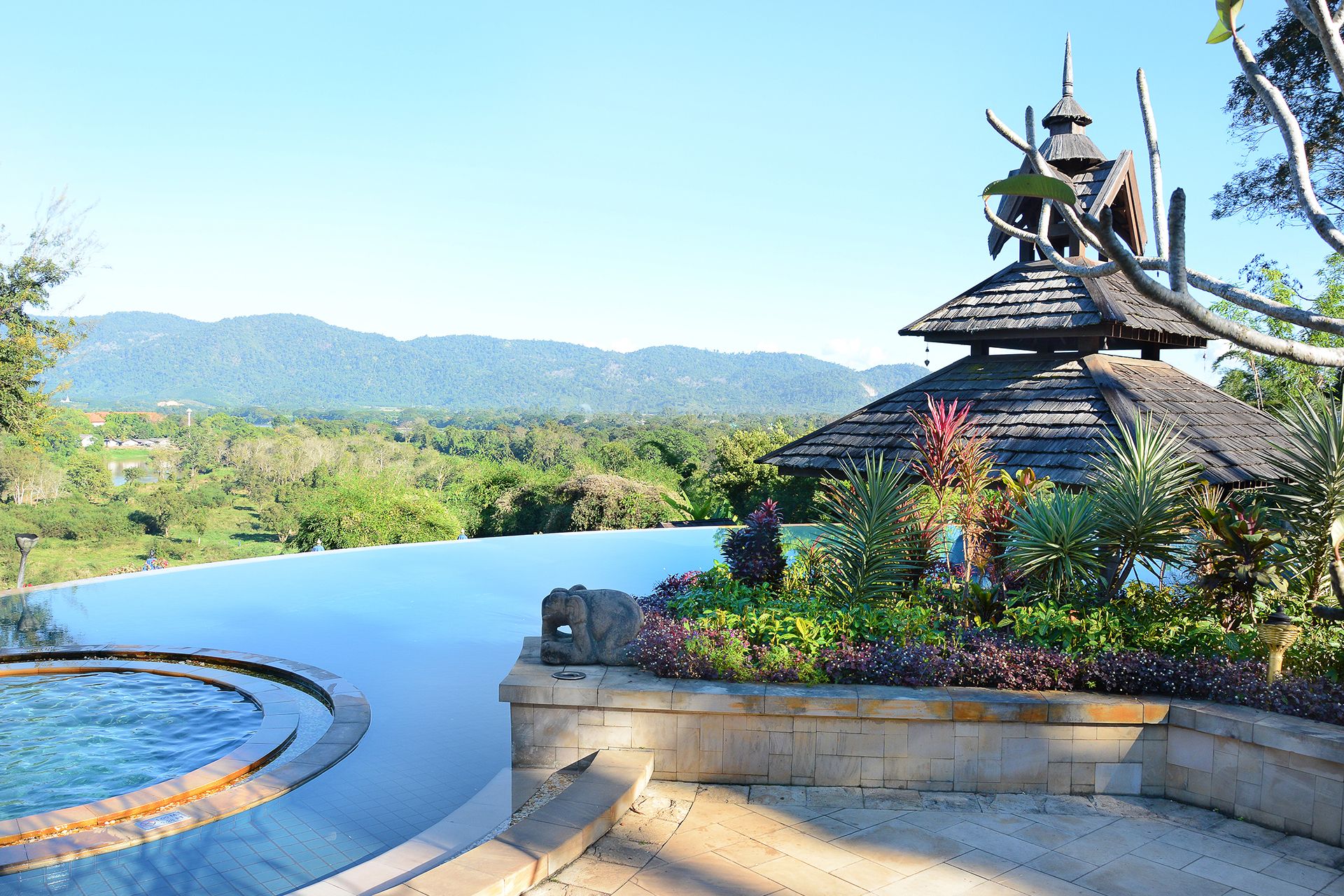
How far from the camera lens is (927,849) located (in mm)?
4012

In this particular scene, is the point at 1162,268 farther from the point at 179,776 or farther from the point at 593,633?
the point at 179,776

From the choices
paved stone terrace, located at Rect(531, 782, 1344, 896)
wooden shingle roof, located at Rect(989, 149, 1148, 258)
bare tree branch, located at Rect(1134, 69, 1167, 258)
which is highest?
wooden shingle roof, located at Rect(989, 149, 1148, 258)

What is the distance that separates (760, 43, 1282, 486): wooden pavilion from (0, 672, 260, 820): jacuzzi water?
519 centimetres

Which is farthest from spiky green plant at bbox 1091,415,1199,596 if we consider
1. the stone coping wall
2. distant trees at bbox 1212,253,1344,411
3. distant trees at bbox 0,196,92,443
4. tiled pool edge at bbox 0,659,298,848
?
distant trees at bbox 0,196,92,443

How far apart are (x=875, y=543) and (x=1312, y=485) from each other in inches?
95.3

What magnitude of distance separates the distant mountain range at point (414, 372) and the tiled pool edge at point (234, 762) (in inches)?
4214

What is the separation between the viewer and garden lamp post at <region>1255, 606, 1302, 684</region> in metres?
4.58

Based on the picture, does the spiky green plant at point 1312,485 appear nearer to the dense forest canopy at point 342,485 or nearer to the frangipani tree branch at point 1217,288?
the frangipani tree branch at point 1217,288

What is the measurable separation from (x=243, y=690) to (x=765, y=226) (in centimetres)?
6008

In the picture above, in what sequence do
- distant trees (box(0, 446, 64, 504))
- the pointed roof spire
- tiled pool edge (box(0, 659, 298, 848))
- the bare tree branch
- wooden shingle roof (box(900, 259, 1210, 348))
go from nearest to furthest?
the bare tree branch, tiled pool edge (box(0, 659, 298, 848)), wooden shingle roof (box(900, 259, 1210, 348)), the pointed roof spire, distant trees (box(0, 446, 64, 504))

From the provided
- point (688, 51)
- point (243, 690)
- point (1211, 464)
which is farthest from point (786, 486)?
point (243, 690)

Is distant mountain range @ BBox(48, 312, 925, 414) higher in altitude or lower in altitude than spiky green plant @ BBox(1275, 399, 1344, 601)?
higher

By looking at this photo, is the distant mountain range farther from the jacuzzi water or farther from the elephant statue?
the elephant statue

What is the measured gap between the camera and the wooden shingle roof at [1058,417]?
7613 mm
